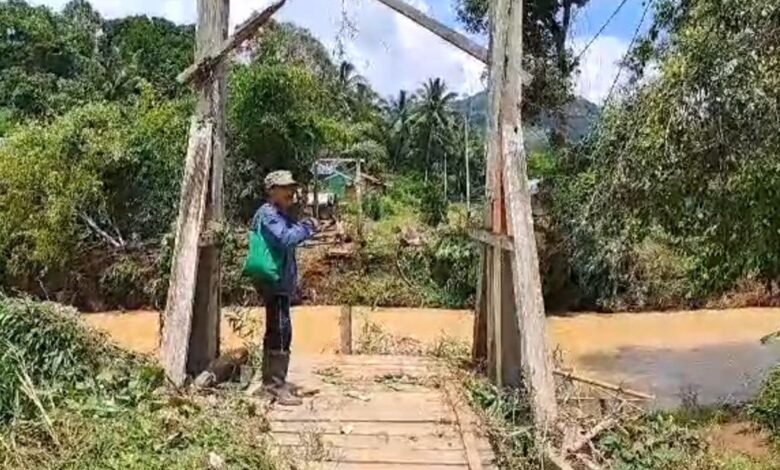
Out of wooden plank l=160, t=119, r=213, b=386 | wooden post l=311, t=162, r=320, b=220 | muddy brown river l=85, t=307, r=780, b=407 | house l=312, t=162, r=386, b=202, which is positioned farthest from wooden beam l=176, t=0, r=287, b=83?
house l=312, t=162, r=386, b=202

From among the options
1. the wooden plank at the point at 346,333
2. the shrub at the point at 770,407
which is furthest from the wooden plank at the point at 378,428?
the shrub at the point at 770,407

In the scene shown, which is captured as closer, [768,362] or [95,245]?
[768,362]

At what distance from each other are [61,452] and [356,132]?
732 inches

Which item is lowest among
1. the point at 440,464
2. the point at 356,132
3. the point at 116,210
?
the point at 440,464

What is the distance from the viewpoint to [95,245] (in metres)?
16.0

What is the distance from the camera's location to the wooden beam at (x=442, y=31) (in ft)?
19.8

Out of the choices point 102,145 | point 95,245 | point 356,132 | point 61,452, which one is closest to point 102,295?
point 95,245

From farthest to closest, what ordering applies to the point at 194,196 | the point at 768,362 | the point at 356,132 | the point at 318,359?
1. the point at 356,132
2. the point at 768,362
3. the point at 318,359
4. the point at 194,196

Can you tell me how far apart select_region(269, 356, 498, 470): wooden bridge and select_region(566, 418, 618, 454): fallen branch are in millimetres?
366

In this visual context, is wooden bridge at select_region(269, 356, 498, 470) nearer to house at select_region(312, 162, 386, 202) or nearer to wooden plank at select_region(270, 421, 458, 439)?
wooden plank at select_region(270, 421, 458, 439)

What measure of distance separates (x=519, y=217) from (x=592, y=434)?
1.21m

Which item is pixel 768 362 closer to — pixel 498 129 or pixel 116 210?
pixel 498 129

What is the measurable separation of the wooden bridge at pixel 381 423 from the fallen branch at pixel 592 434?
37 centimetres

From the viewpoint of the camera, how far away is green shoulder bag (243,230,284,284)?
210 inches
